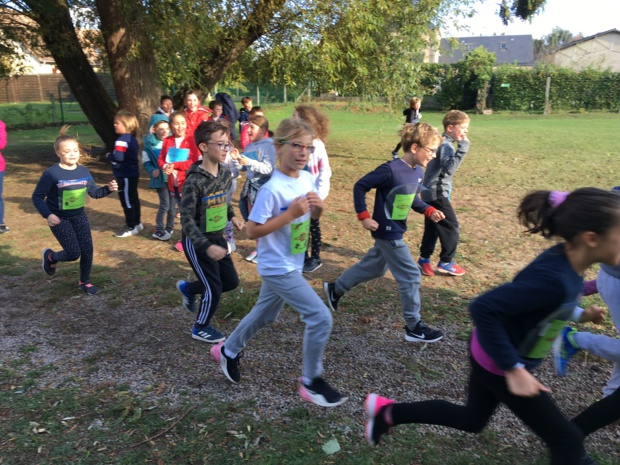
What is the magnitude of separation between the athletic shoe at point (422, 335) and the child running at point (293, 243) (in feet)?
3.59

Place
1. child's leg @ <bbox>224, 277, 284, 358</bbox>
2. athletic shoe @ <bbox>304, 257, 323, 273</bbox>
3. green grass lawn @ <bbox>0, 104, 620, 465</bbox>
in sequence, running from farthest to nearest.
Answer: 1. athletic shoe @ <bbox>304, 257, 323, 273</bbox>
2. child's leg @ <bbox>224, 277, 284, 358</bbox>
3. green grass lawn @ <bbox>0, 104, 620, 465</bbox>

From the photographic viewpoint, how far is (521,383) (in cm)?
208

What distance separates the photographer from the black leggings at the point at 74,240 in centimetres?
496

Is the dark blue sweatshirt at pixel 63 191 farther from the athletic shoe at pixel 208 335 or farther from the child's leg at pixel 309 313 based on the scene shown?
the child's leg at pixel 309 313

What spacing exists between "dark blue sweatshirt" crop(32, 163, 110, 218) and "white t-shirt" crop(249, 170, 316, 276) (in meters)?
2.58

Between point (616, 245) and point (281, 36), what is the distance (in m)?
9.82

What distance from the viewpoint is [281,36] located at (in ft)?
35.2

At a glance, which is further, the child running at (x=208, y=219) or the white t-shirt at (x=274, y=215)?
the child running at (x=208, y=219)

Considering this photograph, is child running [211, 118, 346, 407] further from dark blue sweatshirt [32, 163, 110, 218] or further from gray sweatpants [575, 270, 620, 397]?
dark blue sweatshirt [32, 163, 110, 218]

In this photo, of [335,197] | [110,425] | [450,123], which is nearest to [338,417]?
[110,425]

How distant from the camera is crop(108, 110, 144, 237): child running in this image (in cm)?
689

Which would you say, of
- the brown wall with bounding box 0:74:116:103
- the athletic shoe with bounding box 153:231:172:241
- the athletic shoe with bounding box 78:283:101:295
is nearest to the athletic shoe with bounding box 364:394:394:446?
the athletic shoe with bounding box 78:283:101:295

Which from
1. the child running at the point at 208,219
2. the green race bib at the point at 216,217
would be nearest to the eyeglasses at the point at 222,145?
the child running at the point at 208,219

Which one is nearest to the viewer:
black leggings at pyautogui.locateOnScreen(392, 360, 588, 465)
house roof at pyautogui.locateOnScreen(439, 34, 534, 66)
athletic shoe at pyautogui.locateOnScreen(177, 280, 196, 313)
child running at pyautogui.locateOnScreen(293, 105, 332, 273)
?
black leggings at pyautogui.locateOnScreen(392, 360, 588, 465)
